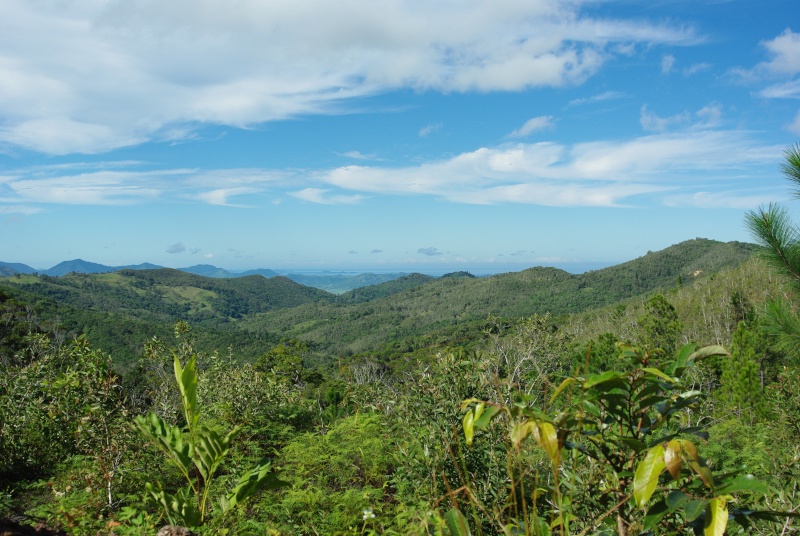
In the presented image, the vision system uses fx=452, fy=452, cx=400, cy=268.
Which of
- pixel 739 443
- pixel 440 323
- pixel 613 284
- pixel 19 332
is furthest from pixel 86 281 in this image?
pixel 739 443

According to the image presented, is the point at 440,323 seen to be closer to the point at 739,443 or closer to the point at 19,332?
the point at 19,332

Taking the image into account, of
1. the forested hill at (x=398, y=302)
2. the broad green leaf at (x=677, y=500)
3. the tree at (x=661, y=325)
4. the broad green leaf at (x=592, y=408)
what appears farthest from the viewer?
the forested hill at (x=398, y=302)

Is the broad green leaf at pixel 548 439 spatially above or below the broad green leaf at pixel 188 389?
above

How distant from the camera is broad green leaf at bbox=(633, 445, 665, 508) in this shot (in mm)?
1003

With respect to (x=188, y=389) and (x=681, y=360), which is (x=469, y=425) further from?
(x=188, y=389)

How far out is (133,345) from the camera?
73062mm

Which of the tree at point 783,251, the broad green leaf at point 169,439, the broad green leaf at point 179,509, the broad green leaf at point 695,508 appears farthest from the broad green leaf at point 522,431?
the tree at point 783,251

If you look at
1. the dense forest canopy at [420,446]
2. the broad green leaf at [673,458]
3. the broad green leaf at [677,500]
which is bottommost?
the dense forest canopy at [420,446]

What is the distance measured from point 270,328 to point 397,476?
171 m

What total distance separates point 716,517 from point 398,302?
589 ft

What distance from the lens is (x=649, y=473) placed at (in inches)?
40.7

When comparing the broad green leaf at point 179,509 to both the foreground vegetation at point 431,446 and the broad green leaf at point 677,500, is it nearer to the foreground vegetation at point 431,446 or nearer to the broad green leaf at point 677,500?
the foreground vegetation at point 431,446

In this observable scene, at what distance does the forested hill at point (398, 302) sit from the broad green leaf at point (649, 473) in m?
90.1

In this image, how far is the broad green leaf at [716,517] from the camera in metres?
0.97
